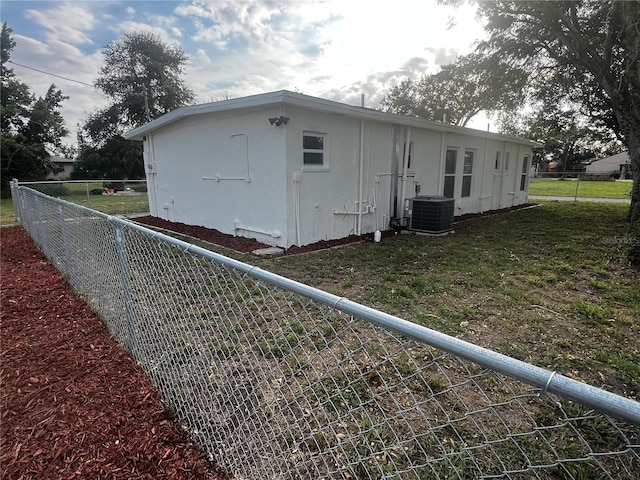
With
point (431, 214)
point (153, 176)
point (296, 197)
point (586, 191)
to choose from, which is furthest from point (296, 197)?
point (586, 191)

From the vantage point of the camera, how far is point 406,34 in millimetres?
8891

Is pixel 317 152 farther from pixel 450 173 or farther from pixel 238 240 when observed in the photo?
pixel 450 173

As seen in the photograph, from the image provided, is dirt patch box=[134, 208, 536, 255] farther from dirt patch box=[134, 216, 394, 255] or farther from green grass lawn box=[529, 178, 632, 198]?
green grass lawn box=[529, 178, 632, 198]

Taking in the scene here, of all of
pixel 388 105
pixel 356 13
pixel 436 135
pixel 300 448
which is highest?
pixel 388 105

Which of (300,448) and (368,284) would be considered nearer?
(300,448)

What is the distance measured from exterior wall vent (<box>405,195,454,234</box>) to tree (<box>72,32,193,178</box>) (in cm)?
2567

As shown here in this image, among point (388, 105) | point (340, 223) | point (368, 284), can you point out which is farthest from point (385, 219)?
point (388, 105)

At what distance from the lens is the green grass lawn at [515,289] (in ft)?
10.1

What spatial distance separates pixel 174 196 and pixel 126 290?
792 centimetres

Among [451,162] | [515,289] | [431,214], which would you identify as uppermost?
[451,162]

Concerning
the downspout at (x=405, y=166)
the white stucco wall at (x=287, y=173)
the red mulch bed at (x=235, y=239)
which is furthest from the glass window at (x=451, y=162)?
the red mulch bed at (x=235, y=239)

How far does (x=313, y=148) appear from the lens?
22.9 feet

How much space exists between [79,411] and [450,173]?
10499 millimetres

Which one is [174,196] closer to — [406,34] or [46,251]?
[46,251]
